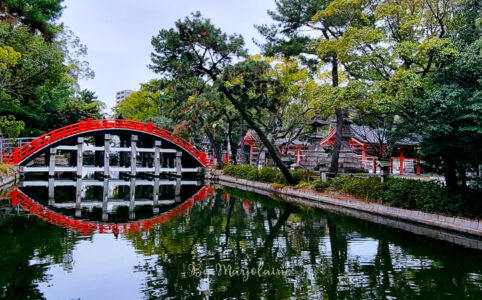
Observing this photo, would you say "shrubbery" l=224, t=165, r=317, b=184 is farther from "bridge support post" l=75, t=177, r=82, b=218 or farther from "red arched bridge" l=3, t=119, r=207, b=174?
"bridge support post" l=75, t=177, r=82, b=218

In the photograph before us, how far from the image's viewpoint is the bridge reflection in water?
1239 cm

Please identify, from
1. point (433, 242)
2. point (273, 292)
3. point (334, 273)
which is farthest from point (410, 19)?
point (273, 292)

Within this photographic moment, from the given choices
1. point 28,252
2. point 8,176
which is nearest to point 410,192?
point 28,252

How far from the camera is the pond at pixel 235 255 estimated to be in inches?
249

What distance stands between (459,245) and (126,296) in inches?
340

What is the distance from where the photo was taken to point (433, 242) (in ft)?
33.1

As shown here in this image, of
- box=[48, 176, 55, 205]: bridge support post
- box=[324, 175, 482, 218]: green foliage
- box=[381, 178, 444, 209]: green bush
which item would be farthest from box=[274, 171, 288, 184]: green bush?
box=[48, 176, 55, 205]: bridge support post

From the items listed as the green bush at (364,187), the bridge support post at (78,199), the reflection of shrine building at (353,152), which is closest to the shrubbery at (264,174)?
the reflection of shrine building at (353,152)

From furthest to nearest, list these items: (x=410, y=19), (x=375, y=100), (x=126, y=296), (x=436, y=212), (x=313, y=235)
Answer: (x=410, y=19) → (x=375, y=100) → (x=436, y=212) → (x=313, y=235) → (x=126, y=296)

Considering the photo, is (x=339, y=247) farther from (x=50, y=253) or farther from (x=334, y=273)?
(x=50, y=253)

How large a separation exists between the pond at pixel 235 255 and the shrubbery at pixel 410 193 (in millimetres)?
1670

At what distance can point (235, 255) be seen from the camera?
27.8 ft

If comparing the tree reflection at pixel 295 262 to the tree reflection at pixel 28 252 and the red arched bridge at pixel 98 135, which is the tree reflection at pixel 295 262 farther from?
the red arched bridge at pixel 98 135

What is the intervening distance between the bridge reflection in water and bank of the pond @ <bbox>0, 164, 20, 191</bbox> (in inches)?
44.9
